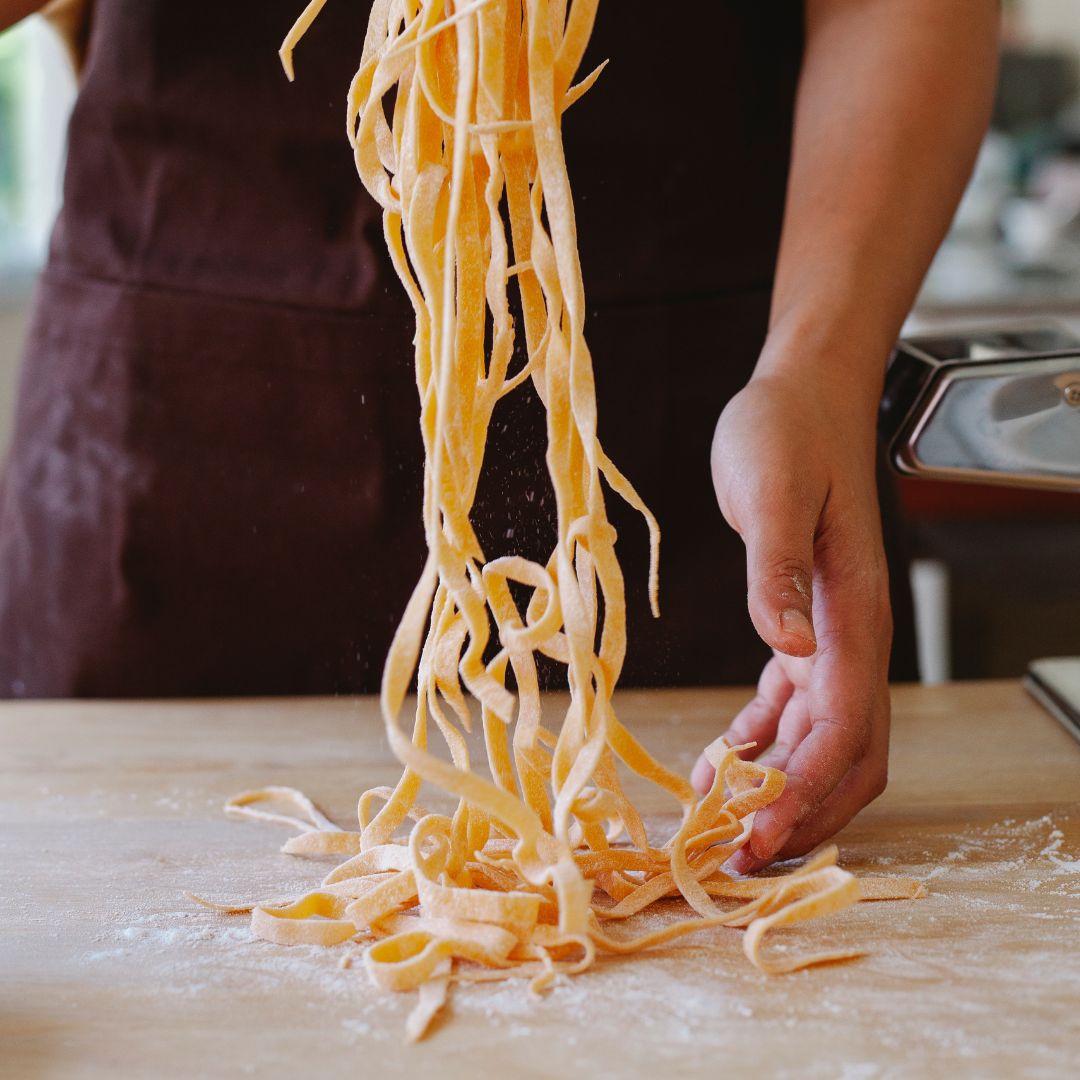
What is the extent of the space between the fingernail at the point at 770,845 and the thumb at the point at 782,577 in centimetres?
10

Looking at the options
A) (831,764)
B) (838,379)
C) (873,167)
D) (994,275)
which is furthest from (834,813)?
(994,275)


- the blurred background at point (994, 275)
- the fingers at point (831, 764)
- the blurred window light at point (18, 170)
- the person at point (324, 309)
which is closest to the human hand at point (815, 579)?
the fingers at point (831, 764)

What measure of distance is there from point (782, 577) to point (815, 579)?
10 centimetres

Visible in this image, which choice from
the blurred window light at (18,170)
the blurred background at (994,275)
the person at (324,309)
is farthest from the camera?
the blurred window light at (18,170)

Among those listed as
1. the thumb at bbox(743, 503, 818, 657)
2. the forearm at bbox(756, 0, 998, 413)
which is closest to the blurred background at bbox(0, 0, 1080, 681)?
the forearm at bbox(756, 0, 998, 413)

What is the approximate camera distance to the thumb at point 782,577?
65 centimetres

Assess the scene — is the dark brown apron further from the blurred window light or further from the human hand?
the blurred window light

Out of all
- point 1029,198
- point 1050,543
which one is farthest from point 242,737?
point 1029,198

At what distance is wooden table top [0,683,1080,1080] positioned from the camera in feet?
1.74

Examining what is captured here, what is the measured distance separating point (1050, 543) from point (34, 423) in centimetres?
184

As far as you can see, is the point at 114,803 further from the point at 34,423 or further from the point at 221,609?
the point at 34,423

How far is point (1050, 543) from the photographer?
2.41 m

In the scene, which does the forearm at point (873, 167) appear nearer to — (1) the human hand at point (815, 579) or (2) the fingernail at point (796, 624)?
(1) the human hand at point (815, 579)

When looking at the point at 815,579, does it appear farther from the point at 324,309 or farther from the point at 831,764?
the point at 324,309
